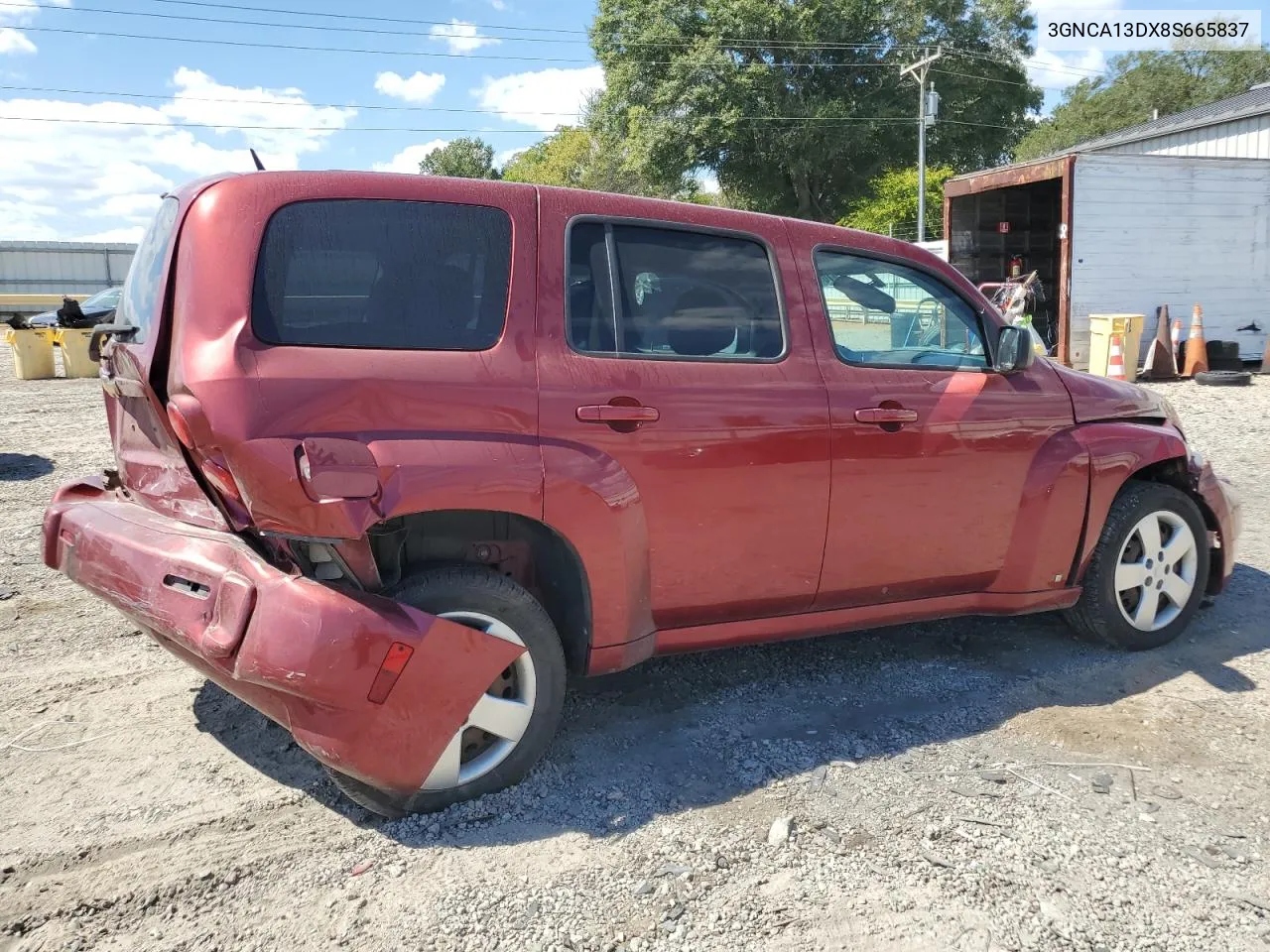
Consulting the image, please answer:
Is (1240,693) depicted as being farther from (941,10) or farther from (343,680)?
(941,10)

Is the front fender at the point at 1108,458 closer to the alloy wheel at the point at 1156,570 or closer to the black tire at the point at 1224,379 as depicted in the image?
the alloy wheel at the point at 1156,570

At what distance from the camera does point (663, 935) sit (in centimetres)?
254

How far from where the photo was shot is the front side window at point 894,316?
3773 mm

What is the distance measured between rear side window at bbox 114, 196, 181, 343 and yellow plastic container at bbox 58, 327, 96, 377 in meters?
15.8

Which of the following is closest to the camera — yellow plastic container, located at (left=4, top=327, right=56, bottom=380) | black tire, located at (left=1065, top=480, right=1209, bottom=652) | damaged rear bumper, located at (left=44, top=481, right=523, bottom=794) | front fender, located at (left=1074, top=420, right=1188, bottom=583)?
damaged rear bumper, located at (left=44, top=481, right=523, bottom=794)

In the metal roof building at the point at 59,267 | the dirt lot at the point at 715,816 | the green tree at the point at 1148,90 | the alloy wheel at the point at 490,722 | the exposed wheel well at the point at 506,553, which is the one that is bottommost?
the dirt lot at the point at 715,816

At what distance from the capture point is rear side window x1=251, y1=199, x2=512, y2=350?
2840 millimetres

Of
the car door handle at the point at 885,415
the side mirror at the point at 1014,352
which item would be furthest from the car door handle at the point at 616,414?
the side mirror at the point at 1014,352

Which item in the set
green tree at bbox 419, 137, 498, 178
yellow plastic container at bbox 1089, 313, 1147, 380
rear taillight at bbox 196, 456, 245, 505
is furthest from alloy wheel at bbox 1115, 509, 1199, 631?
green tree at bbox 419, 137, 498, 178

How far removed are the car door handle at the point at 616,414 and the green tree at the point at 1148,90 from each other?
57.5 metres

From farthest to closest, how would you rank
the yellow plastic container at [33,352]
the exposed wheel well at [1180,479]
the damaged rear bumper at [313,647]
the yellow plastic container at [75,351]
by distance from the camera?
1. the yellow plastic container at [75,351]
2. the yellow plastic container at [33,352]
3. the exposed wheel well at [1180,479]
4. the damaged rear bumper at [313,647]

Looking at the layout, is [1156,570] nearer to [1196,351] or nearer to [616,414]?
[616,414]

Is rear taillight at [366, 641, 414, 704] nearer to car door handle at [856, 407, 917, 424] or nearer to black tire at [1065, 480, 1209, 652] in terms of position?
car door handle at [856, 407, 917, 424]

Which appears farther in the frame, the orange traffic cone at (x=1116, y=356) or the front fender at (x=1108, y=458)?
the orange traffic cone at (x=1116, y=356)
